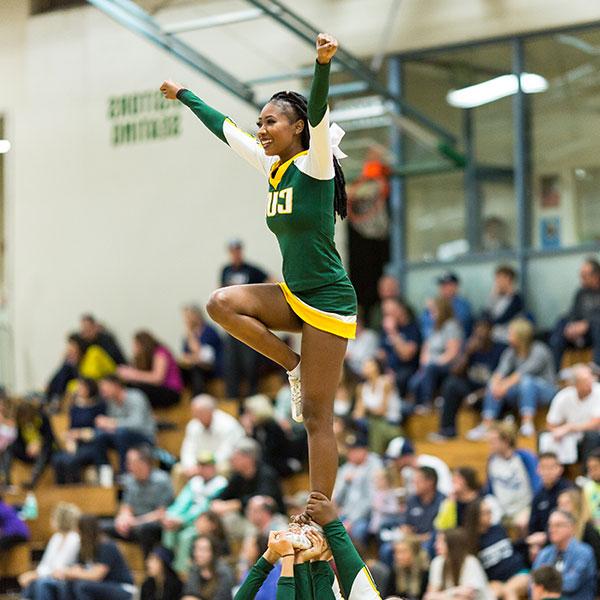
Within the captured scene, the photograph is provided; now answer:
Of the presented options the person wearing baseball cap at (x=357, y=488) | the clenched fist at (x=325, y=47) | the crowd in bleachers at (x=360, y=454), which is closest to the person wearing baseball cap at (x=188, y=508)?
the crowd in bleachers at (x=360, y=454)

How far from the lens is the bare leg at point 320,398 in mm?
5559

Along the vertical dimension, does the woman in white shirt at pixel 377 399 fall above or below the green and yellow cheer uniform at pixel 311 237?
below

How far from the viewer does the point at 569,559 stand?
8844mm

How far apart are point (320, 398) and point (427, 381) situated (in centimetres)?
701

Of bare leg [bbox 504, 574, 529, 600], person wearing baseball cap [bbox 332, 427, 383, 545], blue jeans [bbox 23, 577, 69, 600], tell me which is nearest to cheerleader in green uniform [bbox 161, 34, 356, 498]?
bare leg [bbox 504, 574, 529, 600]

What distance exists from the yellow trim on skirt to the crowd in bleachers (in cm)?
326

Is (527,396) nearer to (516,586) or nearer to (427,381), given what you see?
(427,381)

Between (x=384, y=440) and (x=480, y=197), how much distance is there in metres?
3.20

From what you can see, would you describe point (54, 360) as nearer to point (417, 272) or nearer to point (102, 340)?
point (102, 340)

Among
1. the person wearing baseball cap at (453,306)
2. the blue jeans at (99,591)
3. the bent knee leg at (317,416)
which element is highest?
the person wearing baseball cap at (453,306)

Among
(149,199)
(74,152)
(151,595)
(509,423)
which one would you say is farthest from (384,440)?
(74,152)

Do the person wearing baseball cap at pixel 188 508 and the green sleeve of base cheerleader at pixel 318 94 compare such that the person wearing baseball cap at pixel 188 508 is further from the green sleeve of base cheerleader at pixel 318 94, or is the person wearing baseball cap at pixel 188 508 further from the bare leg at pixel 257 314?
the green sleeve of base cheerleader at pixel 318 94

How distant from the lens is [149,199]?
Answer: 15.6 m

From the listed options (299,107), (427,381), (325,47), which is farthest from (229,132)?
(427,381)
